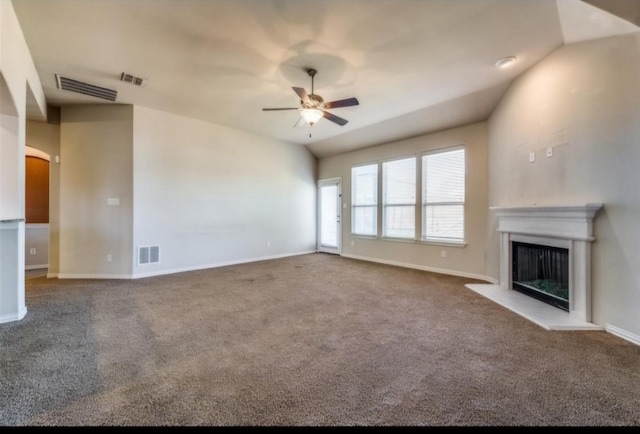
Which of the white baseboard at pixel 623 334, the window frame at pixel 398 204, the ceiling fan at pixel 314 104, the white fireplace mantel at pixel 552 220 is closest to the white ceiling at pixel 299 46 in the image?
the ceiling fan at pixel 314 104

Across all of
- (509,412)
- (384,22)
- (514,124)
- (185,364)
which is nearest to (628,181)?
(514,124)

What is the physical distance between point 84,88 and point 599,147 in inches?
257

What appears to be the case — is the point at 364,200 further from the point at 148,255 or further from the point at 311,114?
the point at 148,255

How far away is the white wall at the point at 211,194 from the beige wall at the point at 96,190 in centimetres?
19

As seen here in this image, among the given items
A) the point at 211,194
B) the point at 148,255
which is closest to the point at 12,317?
the point at 148,255

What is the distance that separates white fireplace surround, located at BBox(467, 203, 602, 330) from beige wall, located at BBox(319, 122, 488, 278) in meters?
0.94

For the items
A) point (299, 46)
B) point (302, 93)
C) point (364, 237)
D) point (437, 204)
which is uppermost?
point (299, 46)

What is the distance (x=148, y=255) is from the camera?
196 inches

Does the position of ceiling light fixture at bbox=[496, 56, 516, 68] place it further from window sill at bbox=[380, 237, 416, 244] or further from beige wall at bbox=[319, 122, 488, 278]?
window sill at bbox=[380, 237, 416, 244]

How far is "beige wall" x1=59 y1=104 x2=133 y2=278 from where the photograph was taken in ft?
15.5

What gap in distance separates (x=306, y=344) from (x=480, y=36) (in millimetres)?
3514

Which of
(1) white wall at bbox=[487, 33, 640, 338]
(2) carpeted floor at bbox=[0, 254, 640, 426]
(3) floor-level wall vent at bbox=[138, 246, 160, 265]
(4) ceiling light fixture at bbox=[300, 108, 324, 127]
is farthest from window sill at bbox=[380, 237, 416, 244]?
(3) floor-level wall vent at bbox=[138, 246, 160, 265]

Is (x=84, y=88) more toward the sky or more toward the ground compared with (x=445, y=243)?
more toward the sky

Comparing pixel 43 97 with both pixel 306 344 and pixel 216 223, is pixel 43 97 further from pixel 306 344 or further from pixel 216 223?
pixel 306 344
